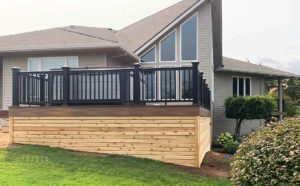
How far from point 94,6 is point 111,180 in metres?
19.2

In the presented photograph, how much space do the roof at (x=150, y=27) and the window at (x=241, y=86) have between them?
16.5 feet

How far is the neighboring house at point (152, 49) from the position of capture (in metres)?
15.0

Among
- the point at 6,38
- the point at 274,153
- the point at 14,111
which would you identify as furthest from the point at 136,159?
the point at 6,38

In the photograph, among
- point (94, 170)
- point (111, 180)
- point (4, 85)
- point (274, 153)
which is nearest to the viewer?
point (274, 153)

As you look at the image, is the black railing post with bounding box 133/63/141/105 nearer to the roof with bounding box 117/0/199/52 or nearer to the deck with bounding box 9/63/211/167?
the deck with bounding box 9/63/211/167

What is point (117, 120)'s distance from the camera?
32.6ft

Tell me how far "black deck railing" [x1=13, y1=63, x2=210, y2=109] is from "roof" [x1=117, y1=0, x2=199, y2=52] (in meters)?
6.03

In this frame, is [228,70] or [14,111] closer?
[14,111]

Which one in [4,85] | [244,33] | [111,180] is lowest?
[111,180]

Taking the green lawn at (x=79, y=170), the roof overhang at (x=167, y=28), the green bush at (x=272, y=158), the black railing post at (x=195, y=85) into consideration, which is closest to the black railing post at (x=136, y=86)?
the black railing post at (x=195, y=85)

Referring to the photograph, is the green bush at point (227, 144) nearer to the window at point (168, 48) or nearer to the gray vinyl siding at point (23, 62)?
the window at point (168, 48)

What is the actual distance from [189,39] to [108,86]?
26.0ft

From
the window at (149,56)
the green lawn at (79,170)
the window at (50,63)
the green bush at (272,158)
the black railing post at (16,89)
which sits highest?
the window at (149,56)

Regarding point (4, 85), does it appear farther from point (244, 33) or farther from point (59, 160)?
point (244, 33)
